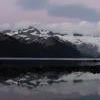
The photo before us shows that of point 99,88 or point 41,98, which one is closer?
point 41,98

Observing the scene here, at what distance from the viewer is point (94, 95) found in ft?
119

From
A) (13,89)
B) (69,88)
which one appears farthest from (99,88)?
(13,89)

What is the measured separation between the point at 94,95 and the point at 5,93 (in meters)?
8.56

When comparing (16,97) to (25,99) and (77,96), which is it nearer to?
(25,99)

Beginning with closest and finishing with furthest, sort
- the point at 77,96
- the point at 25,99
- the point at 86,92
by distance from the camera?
the point at 25,99
the point at 77,96
the point at 86,92

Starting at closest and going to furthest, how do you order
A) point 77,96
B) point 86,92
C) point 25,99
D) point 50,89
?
point 25,99 < point 77,96 < point 86,92 < point 50,89

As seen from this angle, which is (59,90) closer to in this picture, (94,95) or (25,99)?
(94,95)

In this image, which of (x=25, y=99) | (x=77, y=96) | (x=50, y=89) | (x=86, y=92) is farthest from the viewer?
(x=50, y=89)

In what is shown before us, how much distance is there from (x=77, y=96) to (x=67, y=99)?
2445 mm

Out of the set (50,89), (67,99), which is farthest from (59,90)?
(67,99)

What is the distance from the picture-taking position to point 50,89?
4169 cm

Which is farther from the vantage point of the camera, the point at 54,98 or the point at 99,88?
the point at 99,88

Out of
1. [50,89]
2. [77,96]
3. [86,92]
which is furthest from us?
[50,89]

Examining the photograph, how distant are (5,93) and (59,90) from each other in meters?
6.38
